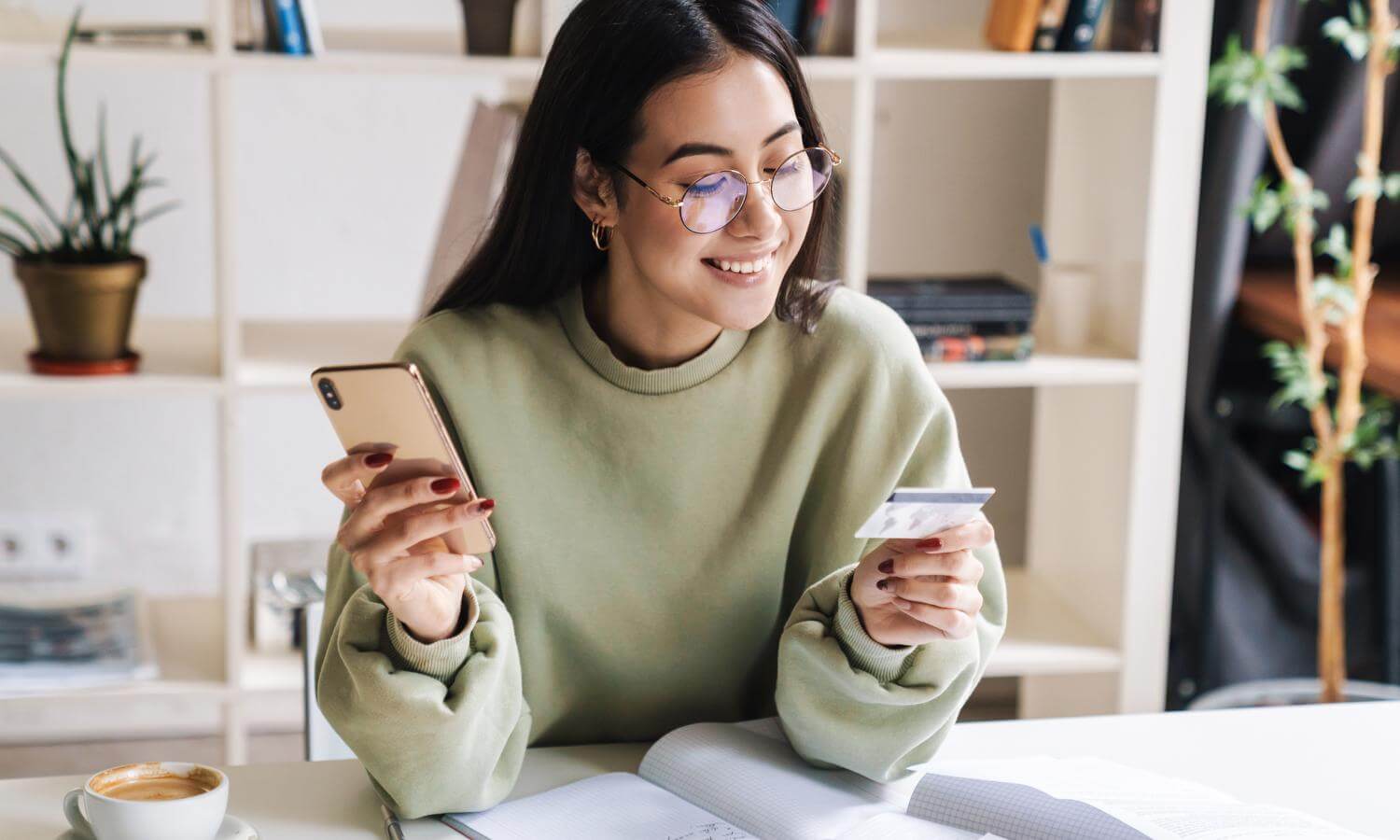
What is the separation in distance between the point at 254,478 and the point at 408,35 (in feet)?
2.84

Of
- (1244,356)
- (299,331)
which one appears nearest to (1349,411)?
(1244,356)

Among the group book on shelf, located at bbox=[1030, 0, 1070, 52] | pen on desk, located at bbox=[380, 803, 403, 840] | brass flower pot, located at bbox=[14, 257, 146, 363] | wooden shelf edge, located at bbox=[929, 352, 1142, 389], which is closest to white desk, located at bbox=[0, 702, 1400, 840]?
pen on desk, located at bbox=[380, 803, 403, 840]

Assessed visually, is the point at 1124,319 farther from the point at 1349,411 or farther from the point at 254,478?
the point at 254,478

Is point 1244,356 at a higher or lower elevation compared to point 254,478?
higher

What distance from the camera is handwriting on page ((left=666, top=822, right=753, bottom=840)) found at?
1.06 m

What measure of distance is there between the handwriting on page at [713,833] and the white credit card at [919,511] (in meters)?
0.23

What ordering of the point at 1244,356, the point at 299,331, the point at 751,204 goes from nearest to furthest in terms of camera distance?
the point at 751,204 < the point at 299,331 < the point at 1244,356

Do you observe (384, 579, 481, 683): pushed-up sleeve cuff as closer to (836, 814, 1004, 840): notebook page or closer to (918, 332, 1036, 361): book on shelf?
(836, 814, 1004, 840): notebook page

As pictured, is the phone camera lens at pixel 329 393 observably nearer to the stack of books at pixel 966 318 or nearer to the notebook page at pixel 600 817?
the notebook page at pixel 600 817

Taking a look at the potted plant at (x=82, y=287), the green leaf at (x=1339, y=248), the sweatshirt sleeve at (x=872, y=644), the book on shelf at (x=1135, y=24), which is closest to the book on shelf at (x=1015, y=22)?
the book on shelf at (x=1135, y=24)

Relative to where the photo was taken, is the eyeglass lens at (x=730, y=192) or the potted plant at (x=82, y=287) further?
the potted plant at (x=82, y=287)

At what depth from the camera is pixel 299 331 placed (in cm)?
242

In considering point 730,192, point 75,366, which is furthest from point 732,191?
point 75,366

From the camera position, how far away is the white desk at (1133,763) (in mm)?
1110
